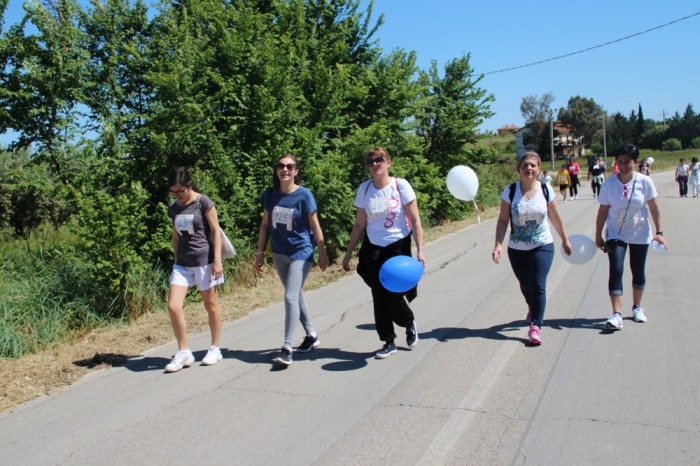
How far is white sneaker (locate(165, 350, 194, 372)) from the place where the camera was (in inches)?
200

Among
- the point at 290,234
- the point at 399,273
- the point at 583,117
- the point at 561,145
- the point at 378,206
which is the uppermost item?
the point at 583,117

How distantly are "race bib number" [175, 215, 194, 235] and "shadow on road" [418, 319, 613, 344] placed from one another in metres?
2.51

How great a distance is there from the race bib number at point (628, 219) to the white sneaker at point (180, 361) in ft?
14.5

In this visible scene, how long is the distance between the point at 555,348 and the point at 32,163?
23.9ft

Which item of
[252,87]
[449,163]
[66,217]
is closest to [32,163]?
[66,217]

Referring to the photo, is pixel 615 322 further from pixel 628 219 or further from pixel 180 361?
pixel 180 361

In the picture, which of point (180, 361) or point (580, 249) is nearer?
point (180, 361)

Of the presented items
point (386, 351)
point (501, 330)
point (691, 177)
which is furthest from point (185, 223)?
point (691, 177)

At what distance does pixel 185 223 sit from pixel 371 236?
168 cm

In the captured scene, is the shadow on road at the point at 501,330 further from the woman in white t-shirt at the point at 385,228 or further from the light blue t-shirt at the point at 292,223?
the light blue t-shirt at the point at 292,223

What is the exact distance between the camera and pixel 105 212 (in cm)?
670

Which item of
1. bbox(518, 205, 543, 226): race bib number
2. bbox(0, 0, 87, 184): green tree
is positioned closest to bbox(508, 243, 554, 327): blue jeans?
bbox(518, 205, 543, 226): race bib number

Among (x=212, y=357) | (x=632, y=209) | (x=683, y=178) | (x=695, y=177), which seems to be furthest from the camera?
(x=683, y=178)

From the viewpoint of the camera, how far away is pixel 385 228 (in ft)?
16.4
